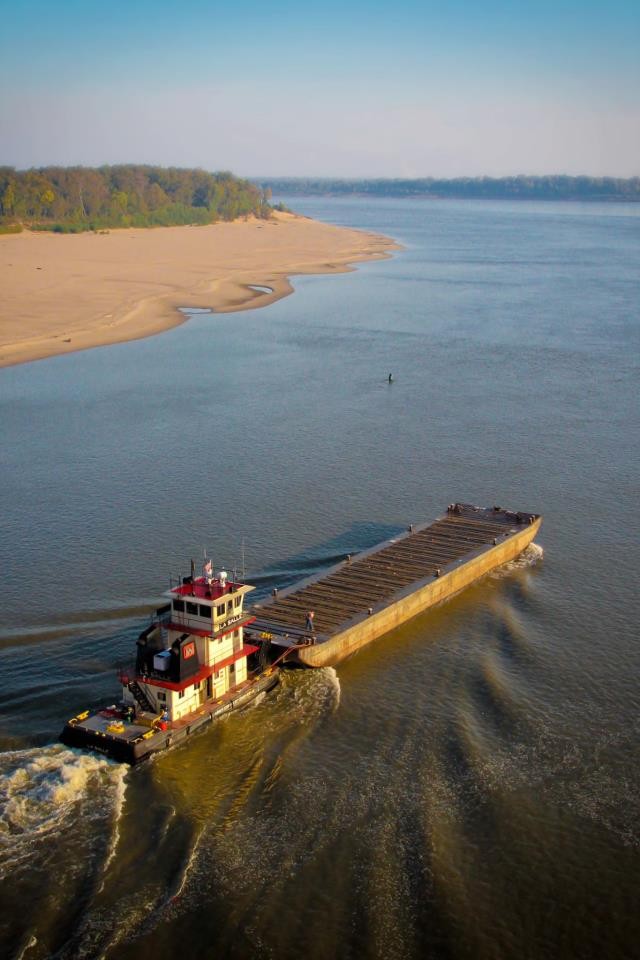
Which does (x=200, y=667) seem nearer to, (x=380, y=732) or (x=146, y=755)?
(x=146, y=755)

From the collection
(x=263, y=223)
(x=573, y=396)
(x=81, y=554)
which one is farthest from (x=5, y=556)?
(x=263, y=223)

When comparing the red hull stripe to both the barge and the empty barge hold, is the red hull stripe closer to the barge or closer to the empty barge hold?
the barge

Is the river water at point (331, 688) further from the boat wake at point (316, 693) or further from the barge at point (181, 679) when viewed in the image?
the barge at point (181, 679)

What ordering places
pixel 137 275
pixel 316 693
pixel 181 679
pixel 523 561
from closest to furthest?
pixel 181 679, pixel 316 693, pixel 523 561, pixel 137 275

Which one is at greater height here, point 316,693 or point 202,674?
point 202,674

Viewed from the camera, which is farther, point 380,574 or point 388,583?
point 380,574

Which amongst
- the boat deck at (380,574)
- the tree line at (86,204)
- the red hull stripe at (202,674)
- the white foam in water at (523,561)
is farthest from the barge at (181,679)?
the tree line at (86,204)

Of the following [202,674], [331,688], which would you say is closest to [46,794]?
[202,674]

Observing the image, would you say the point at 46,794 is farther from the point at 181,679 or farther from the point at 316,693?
the point at 316,693
